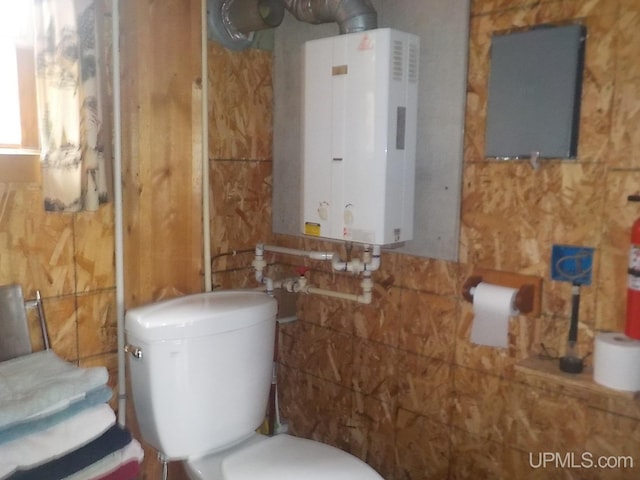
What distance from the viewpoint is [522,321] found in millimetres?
1696

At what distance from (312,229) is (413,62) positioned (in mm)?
604

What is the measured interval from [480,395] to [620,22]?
1.11 meters

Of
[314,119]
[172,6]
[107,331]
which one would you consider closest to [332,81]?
[314,119]

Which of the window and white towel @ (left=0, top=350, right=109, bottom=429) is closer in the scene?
white towel @ (left=0, top=350, right=109, bottom=429)

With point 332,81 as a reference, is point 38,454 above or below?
below

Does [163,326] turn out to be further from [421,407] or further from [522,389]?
[522,389]

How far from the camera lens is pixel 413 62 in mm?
1747

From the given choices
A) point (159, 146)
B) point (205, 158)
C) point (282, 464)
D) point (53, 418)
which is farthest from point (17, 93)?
point (282, 464)

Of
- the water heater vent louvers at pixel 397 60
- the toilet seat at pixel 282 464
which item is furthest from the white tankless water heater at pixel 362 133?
the toilet seat at pixel 282 464

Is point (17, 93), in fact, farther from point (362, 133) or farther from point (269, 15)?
point (362, 133)

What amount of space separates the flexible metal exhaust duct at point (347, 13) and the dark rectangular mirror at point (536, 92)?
374 mm

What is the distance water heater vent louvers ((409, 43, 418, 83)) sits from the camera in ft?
5.69

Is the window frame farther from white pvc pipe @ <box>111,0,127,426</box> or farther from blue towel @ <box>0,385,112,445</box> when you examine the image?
blue towel @ <box>0,385,112,445</box>

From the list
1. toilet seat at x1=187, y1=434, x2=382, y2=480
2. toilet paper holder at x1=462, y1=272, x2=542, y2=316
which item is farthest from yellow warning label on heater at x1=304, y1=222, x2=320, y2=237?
toilet seat at x1=187, y1=434, x2=382, y2=480
